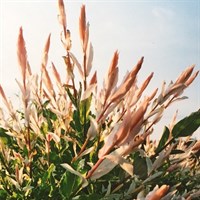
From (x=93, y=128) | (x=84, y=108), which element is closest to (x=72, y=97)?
(x=84, y=108)

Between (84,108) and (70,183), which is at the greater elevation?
(84,108)

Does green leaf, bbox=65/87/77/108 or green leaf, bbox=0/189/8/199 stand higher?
green leaf, bbox=65/87/77/108

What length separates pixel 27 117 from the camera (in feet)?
5.72

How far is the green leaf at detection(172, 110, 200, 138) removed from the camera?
6.23 ft

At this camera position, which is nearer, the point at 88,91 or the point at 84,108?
the point at 88,91

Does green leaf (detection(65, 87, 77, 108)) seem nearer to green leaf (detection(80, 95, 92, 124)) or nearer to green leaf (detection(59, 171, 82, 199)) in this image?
green leaf (detection(80, 95, 92, 124))

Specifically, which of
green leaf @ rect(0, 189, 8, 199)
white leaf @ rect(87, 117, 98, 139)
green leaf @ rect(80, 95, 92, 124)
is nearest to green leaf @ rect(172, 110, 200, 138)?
green leaf @ rect(80, 95, 92, 124)

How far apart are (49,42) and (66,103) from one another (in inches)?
13.9

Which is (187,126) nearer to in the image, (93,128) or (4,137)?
(93,128)

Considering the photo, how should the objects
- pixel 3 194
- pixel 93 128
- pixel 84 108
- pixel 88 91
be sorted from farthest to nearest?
pixel 3 194 < pixel 84 108 < pixel 88 91 < pixel 93 128

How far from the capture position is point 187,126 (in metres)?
1.91

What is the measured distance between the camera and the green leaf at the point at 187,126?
1.90 meters

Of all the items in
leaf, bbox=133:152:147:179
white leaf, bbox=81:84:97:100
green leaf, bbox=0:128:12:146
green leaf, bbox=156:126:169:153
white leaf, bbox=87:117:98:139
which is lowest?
leaf, bbox=133:152:147:179

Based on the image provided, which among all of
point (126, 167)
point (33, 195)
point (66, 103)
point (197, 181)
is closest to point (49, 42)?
point (66, 103)
